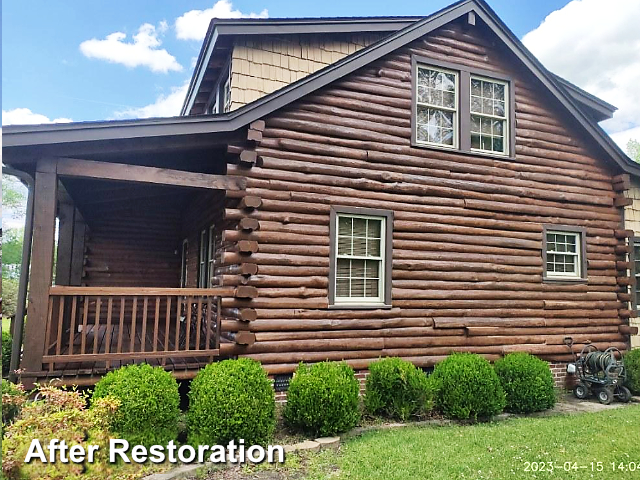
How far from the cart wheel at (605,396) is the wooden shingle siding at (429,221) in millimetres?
1100

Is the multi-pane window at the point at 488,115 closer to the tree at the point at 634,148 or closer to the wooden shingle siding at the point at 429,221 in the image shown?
the wooden shingle siding at the point at 429,221

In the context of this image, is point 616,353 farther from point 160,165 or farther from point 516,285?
point 160,165

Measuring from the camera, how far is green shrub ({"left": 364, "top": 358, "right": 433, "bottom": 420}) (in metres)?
7.21

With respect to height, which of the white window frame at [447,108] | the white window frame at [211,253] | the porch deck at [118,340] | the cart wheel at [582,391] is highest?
the white window frame at [447,108]

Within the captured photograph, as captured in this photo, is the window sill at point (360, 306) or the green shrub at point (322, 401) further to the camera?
the window sill at point (360, 306)

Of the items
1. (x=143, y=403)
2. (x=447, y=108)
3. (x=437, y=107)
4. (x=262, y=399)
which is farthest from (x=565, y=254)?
(x=143, y=403)

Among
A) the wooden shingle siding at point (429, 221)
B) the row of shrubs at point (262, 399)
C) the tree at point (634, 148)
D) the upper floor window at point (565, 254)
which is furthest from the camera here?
the tree at point (634, 148)

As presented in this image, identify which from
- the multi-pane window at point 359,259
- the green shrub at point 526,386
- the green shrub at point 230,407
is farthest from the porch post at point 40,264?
the green shrub at point 526,386

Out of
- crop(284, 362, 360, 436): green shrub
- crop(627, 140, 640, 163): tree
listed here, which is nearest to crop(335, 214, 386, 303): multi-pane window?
crop(284, 362, 360, 436): green shrub

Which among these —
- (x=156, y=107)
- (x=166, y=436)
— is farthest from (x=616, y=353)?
(x=156, y=107)

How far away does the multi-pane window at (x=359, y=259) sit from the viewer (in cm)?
822

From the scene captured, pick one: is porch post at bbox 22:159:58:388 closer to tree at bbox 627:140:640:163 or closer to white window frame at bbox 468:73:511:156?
white window frame at bbox 468:73:511:156

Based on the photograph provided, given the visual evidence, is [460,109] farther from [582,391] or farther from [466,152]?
[582,391]

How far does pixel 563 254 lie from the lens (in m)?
10.1
